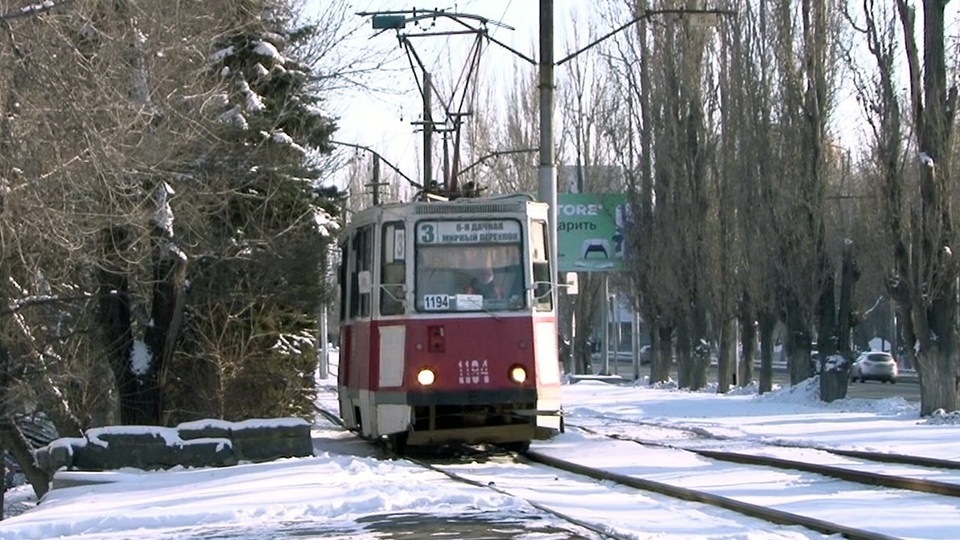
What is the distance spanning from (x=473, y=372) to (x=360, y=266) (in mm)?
2369

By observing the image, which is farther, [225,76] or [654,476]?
[225,76]

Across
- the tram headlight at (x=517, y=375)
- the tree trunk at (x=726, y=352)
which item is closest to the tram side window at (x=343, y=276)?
the tram headlight at (x=517, y=375)

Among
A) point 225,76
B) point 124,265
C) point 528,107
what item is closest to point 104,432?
point 124,265

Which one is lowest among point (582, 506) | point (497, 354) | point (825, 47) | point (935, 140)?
point (582, 506)

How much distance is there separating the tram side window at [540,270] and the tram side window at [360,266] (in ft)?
6.39

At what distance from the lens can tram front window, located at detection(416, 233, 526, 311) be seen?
678 inches

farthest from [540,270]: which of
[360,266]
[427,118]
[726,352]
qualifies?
[726,352]

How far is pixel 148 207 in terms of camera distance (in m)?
18.3

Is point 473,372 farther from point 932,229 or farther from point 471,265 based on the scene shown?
point 932,229

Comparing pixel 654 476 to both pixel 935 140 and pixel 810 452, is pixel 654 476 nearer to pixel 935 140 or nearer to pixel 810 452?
pixel 810 452

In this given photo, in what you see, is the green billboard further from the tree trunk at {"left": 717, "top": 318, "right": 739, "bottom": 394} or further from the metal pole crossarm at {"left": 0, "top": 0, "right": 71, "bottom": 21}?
the metal pole crossarm at {"left": 0, "top": 0, "right": 71, "bottom": 21}

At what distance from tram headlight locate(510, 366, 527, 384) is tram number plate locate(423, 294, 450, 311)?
3.46 ft

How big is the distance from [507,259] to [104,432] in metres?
5.02

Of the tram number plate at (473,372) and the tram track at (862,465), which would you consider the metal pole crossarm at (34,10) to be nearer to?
the tram number plate at (473,372)
